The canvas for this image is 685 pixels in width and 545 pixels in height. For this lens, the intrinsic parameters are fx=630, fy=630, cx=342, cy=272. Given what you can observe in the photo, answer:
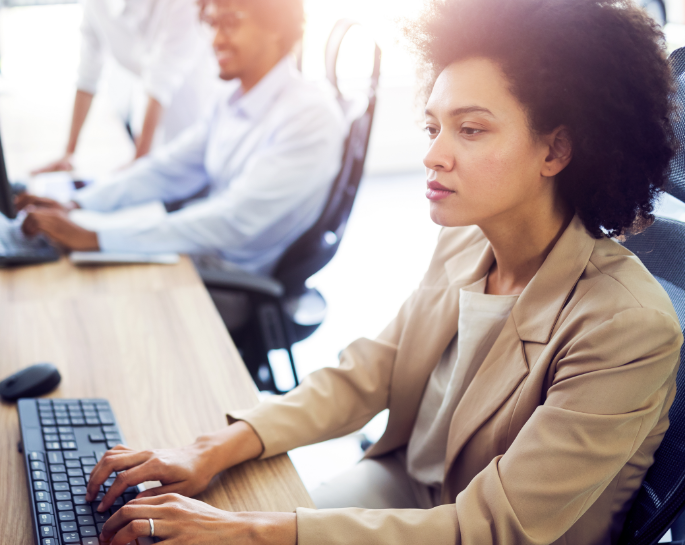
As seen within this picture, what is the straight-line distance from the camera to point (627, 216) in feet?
2.75

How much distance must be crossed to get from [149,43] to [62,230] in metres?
1.14

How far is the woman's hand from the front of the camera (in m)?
0.78

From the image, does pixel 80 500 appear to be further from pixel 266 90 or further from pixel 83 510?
pixel 266 90

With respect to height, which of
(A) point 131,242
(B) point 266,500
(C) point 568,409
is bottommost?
(B) point 266,500

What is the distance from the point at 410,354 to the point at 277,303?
0.56m

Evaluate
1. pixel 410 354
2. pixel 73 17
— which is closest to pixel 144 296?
pixel 410 354

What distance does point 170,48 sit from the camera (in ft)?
7.48

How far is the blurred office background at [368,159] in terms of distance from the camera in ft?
8.37

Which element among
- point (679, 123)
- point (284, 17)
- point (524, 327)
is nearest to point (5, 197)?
point (284, 17)

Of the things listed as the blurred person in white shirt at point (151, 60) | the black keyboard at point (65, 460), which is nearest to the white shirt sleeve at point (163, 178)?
the blurred person in white shirt at point (151, 60)

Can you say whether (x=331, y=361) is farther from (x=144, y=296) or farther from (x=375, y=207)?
(x=375, y=207)

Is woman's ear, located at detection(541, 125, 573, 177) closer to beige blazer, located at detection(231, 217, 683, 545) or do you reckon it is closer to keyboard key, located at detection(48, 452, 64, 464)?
beige blazer, located at detection(231, 217, 683, 545)

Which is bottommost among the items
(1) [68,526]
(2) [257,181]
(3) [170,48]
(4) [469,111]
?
(1) [68,526]

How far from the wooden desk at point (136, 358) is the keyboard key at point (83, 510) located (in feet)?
0.18
